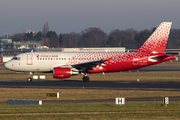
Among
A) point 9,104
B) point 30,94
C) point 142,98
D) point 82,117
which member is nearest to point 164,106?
point 142,98

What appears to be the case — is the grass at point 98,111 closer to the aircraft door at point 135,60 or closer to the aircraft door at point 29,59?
the aircraft door at point 135,60

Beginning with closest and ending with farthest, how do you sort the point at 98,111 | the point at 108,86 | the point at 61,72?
the point at 98,111 < the point at 108,86 < the point at 61,72

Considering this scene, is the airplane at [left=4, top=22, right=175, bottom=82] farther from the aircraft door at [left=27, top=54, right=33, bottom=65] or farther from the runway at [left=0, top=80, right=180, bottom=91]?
the runway at [left=0, top=80, right=180, bottom=91]

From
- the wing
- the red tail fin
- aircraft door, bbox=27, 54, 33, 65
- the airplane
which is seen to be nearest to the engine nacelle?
the airplane

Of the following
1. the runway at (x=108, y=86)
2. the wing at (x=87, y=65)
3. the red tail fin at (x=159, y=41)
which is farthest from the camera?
Answer: the red tail fin at (x=159, y=41)

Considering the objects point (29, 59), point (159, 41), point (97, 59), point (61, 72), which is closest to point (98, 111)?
point (61, 72)

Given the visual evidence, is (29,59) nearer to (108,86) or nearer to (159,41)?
(108,86)

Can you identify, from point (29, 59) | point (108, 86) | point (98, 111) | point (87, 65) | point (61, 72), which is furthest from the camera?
point (29, 59)

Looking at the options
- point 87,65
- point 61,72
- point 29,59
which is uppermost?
point 29,59

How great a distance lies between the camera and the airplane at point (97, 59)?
1683 inches

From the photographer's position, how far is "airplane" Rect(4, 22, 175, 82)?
4274 cm

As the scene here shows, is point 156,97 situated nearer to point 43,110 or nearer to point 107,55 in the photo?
point 43,110

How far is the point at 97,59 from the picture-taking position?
4341 centimetres

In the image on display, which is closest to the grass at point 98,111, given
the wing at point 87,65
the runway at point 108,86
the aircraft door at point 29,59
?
the runway at point 108,86
